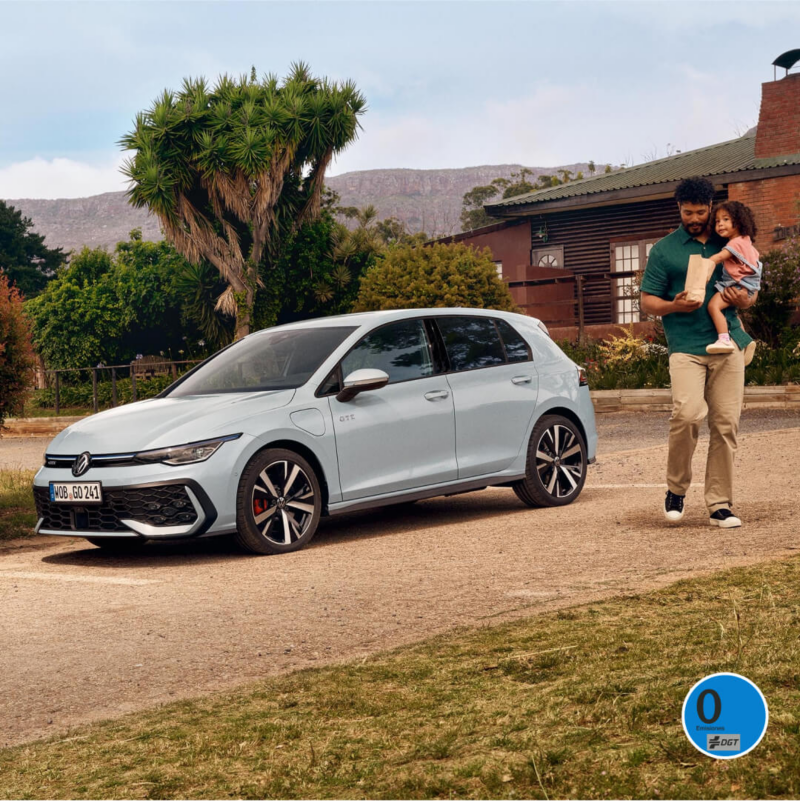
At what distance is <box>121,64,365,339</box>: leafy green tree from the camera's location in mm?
33438

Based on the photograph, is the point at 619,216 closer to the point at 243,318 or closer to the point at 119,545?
the point at 243,318

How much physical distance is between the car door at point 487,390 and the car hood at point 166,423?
5.09 ft

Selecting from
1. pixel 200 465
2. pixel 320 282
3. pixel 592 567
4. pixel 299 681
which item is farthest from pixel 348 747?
pixel 320 282

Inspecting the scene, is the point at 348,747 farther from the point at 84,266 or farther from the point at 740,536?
the point at 84,266

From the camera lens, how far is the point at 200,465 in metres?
8.05

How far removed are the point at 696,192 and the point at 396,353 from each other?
8.64 ft

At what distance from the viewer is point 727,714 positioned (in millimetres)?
2398

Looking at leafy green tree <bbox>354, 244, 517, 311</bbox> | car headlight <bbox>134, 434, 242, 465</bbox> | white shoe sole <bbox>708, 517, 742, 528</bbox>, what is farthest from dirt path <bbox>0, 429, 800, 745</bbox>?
leafy green tree <bbox>354, 244, 517, 311</bbox>

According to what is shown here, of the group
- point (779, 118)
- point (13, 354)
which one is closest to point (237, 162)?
point (779, 118)

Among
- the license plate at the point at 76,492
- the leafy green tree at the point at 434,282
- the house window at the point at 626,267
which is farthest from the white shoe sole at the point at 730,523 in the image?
the house window at the point at 626,267

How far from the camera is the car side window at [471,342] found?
32.1 feet

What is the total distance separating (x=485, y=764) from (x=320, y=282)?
32.1 meters

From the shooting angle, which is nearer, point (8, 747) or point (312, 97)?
point (8, 747)

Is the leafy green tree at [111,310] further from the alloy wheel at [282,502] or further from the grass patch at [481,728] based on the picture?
the grass patch at [481,728]
